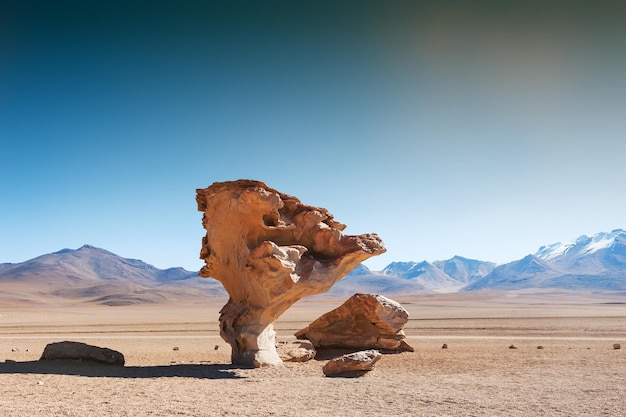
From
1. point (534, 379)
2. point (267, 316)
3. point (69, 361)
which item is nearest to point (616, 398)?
point (534, 379)

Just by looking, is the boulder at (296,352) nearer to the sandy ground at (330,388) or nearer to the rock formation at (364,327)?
the sandy ground at (330,388)

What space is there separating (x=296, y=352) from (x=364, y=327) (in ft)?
12.3

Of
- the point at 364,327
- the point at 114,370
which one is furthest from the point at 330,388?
the point at 364,327

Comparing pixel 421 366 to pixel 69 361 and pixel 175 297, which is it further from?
pixel 175 297

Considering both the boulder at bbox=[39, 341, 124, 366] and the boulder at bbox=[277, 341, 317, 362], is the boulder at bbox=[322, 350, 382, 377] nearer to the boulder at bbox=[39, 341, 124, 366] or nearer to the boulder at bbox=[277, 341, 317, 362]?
the boulder at bbox=[277, 341, 317, 362]

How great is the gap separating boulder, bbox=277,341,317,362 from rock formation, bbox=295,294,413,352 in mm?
1760

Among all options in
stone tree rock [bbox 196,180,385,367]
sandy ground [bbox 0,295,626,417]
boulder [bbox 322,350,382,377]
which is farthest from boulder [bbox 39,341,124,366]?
boulder [bbox 322,350,382,377]

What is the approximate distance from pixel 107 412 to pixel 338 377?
6467mm

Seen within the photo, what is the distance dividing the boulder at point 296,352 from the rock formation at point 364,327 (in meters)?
1.76

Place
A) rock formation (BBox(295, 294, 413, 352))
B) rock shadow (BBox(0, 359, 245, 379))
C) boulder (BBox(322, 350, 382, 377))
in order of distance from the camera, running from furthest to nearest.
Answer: rock formation (BBox(295, 294, 413, 352)) < boulder (BBox(322, 350, 382, 377)) < rock shadow (BBox(0, 359, 245, 379))

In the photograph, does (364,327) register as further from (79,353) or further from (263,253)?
(79,353)

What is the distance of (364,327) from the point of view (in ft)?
66.1

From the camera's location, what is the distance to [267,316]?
52.1 feet

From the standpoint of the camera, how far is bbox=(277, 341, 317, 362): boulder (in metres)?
17.1
